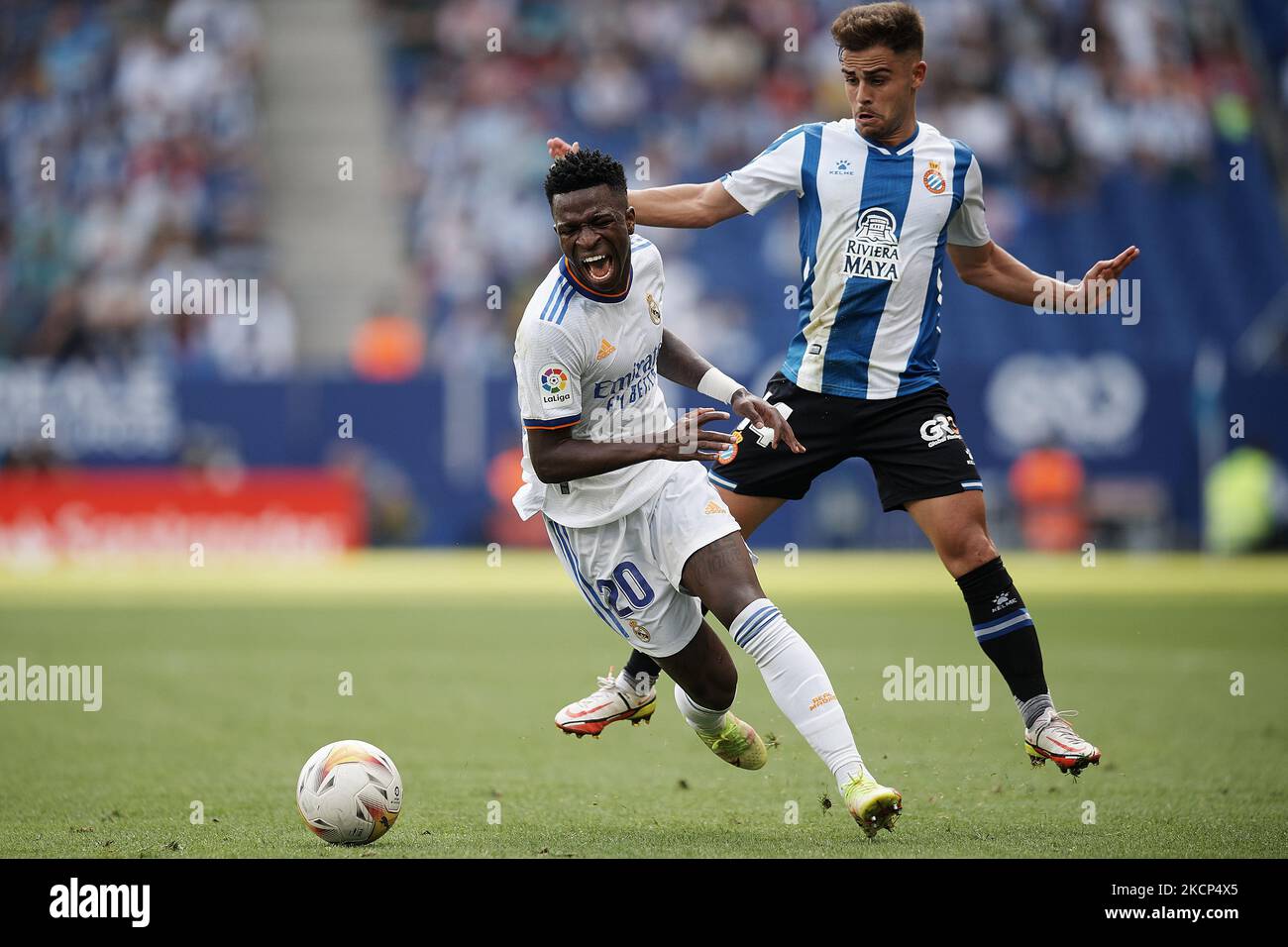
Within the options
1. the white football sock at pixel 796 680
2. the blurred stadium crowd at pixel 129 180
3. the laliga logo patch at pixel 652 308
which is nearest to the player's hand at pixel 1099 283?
the laliga logo patch at pixel 652 308

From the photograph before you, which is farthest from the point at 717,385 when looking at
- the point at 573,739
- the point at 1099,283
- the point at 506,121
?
the point at 506,121

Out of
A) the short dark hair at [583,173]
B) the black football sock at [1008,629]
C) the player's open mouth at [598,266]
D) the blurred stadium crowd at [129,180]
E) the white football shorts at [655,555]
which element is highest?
the blurred stadium crowd at [129,180]

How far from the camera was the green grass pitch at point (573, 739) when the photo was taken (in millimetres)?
6070

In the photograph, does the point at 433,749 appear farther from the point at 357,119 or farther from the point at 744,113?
the point at 357,119

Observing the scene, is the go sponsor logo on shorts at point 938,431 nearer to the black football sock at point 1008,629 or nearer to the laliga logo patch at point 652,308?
the black football sock at point 1008,629

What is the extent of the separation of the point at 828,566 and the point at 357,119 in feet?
42.6

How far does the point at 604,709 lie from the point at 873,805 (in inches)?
73.4

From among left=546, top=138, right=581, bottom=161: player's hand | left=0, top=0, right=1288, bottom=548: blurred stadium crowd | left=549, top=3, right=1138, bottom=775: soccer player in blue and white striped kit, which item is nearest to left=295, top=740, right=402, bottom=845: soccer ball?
left=549, top=3, right=1138, bottom=775: soccer player in blue and white striped kit

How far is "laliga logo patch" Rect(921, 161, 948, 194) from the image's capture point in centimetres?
679

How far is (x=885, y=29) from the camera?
6.54 metres

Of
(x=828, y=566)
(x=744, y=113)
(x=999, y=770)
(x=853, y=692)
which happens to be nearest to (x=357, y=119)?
(x=744, y=113)

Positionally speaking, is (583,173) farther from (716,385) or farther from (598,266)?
(716,385)

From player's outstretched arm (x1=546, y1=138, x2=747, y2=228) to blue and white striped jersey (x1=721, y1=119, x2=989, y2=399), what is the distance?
0.19ft

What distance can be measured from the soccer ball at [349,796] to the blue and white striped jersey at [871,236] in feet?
7.91
